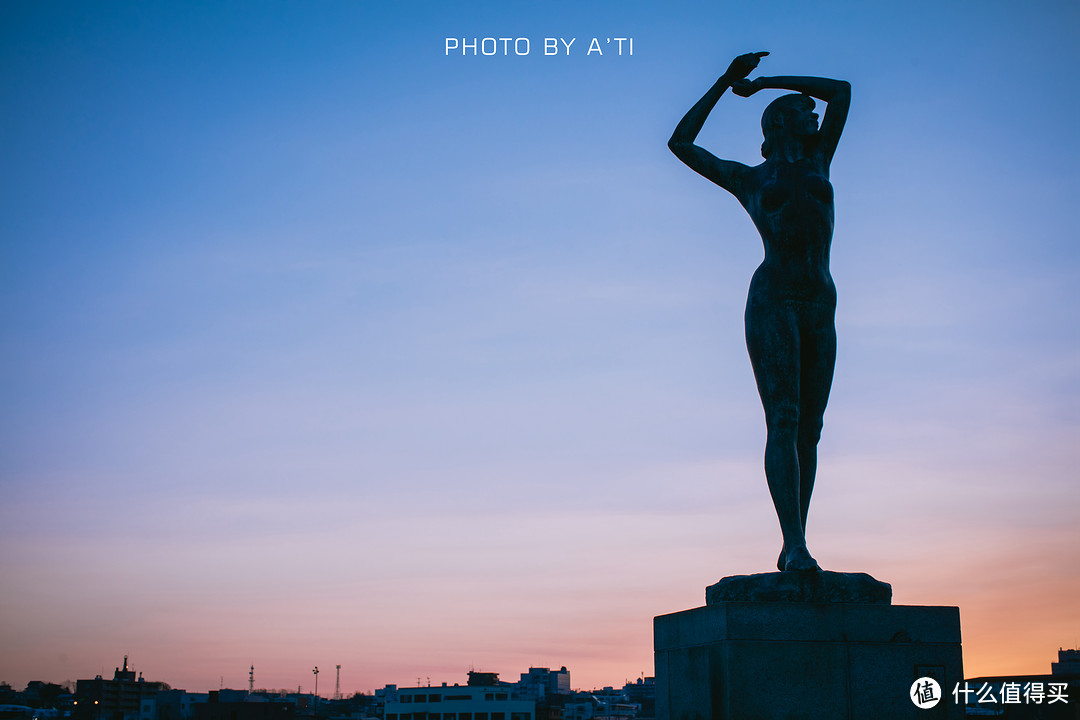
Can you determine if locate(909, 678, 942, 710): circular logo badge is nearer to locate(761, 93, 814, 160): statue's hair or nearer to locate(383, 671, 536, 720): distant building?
locate(761, 93, 814, 160): statue's hair

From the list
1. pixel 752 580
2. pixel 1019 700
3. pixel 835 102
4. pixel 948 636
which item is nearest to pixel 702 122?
pixel 835 102

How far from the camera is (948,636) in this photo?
28.9ft

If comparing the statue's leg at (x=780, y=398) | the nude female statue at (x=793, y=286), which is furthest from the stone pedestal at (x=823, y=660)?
the statue's leg at (x=780, y=398)

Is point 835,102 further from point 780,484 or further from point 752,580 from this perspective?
point 752,580

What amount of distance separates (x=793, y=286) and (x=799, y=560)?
7.66 feet

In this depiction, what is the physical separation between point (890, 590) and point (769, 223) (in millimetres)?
3245

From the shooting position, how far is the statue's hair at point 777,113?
399 inches

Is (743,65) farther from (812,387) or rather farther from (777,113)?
(812,387)

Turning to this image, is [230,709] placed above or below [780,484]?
below

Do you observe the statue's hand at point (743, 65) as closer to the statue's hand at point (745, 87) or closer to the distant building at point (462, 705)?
the statue's hand at point (745, 87)

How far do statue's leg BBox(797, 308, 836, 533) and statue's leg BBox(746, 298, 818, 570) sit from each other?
0.49 ft

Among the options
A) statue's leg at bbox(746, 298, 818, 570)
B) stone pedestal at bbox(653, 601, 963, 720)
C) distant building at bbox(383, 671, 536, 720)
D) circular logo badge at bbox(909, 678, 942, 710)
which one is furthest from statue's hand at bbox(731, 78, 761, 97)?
distant building at bbox(383, 671, 536, 720)

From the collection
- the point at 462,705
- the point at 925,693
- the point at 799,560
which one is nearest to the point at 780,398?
the point at 799,560

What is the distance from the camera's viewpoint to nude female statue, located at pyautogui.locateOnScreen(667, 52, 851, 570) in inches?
370
